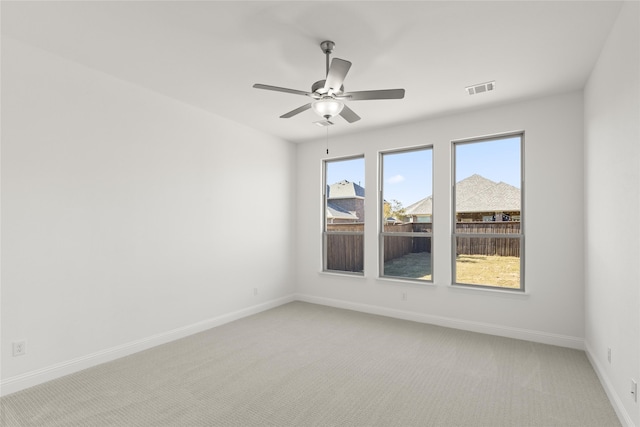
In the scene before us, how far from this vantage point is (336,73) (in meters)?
2.34

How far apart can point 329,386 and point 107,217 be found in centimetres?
265

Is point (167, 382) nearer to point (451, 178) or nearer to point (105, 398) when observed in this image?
point (105, 398)

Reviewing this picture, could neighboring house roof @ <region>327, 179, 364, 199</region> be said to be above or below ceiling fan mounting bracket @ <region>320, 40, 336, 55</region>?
below

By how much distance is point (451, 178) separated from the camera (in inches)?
175

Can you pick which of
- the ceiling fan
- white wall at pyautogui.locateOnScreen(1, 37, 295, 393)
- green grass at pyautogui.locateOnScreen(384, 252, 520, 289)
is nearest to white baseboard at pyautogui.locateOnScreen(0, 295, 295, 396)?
white wall at pyautogui.locateOnScreen(1, 37, 295, 393)

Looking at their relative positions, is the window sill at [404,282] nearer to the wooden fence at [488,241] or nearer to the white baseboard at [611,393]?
the wooden fence at [488,241]

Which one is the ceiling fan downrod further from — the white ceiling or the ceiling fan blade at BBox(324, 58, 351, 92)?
the ceiling fan blade at BBox(324, 58, 351, 92)

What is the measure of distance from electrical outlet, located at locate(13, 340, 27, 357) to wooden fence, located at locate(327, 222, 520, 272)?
3.89 m

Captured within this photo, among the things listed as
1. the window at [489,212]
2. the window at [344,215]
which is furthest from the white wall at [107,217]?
the window at [489,212]

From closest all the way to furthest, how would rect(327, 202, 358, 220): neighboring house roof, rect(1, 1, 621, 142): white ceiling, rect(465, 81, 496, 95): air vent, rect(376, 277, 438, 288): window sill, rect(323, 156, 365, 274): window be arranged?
rect(1, 1, 621, 142): white ceiling, rect(465, 81, 496, 95): air vent, rect(376, 277, 438, 288): window sill, rect(323, 156, 365, 274): window, rect(327, 202, 358, 220): neighboring house roof

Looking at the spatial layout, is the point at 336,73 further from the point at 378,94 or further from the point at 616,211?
the point at 616,211

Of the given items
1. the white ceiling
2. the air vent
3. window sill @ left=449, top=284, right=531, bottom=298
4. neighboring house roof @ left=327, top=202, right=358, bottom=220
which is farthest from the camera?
neighboring house roof @ left=327, top=202, right=358, bottom=220

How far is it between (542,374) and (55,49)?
5.11 meters

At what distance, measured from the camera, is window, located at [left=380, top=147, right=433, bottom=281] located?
15.4 ft
